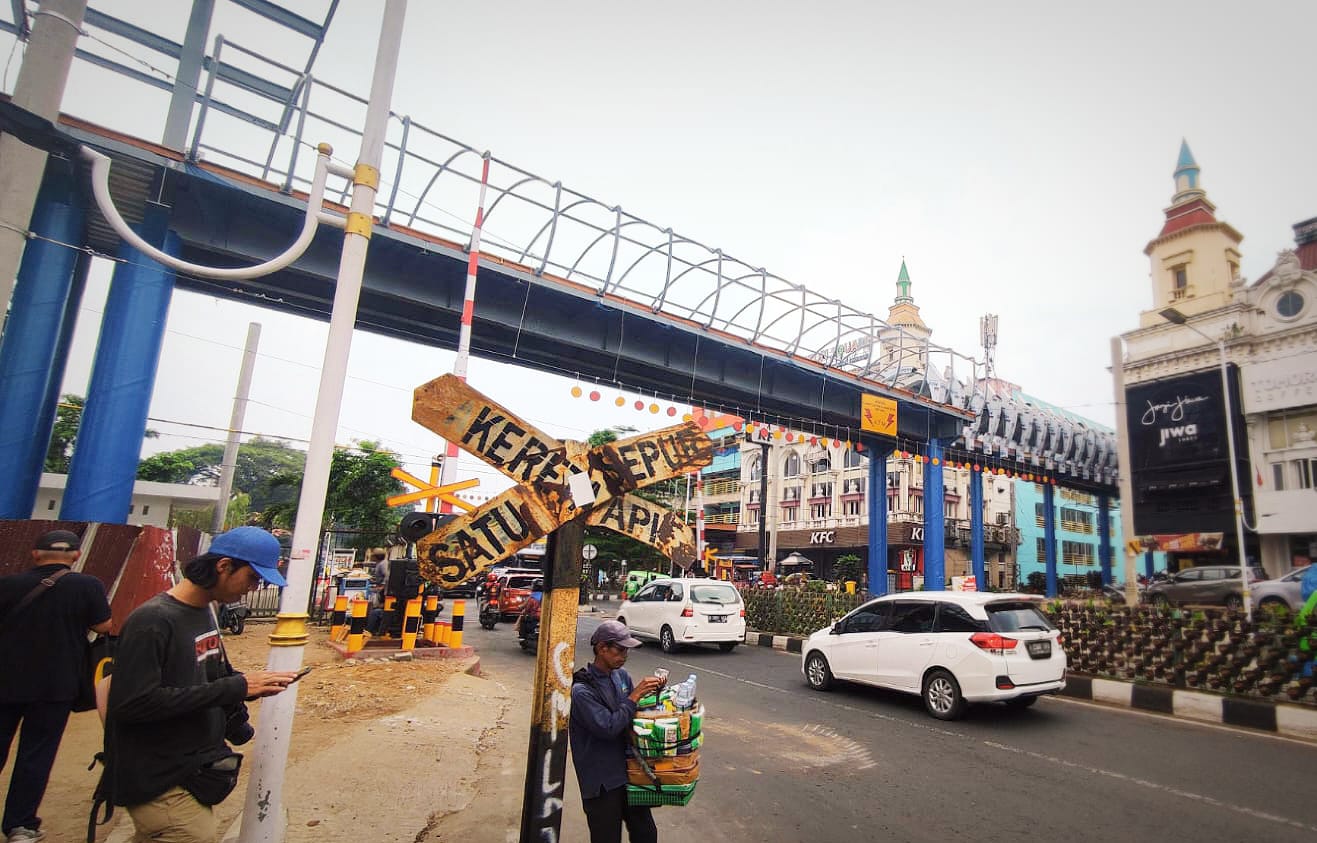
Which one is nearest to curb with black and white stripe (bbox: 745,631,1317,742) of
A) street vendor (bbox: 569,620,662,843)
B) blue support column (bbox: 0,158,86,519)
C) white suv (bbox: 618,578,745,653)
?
white suv (bbox: 618,578,745,653)

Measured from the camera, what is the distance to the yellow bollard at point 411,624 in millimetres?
10727

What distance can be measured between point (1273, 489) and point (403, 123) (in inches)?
1442

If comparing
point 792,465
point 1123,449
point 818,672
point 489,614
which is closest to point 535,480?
point 818,672

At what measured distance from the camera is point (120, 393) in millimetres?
10227

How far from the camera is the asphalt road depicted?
14.8 ft

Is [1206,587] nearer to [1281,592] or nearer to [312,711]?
[1281,592]

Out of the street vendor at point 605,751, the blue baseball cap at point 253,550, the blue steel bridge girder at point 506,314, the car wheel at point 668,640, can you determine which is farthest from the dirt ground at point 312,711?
the blue steel bridge girder at point 506,314

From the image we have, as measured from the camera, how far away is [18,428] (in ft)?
29.4

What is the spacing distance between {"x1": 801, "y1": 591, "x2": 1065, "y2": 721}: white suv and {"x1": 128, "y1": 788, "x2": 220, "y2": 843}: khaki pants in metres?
7.64

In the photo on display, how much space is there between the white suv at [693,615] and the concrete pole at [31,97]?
442 inches

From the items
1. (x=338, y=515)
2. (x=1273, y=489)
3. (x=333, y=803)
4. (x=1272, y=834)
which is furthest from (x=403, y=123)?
(x=1273, y=489)

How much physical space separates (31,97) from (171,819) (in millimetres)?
7343

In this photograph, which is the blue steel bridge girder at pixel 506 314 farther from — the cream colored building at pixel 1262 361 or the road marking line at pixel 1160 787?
the cream colored building at pixel 1262 361

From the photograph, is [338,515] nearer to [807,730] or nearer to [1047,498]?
[807,730]
